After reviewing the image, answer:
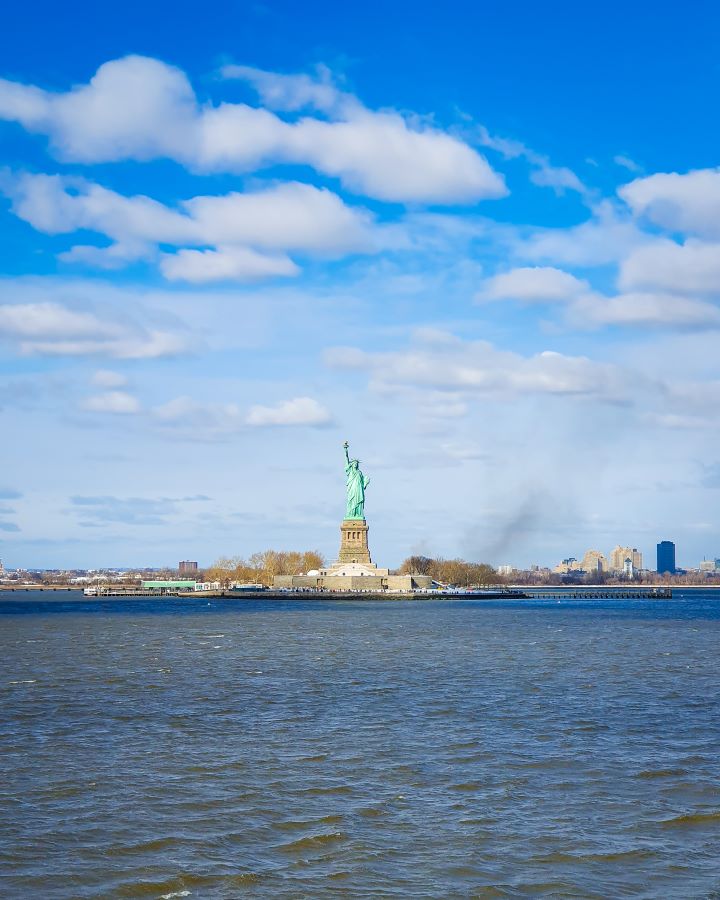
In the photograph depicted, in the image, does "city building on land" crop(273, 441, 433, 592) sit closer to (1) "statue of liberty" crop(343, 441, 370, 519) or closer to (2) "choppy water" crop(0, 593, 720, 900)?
(1) "statue of liberty" crop(343, 441, 370, 519)

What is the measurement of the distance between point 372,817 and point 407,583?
151 meters

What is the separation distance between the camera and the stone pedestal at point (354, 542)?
159 m

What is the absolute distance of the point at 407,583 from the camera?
554 ft

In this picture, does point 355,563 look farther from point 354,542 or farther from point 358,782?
point 358,782

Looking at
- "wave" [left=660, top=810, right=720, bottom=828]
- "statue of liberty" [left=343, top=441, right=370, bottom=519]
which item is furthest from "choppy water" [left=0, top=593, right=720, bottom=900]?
"statue of liberty" [left=343, top=441, right=370, bottom=519]

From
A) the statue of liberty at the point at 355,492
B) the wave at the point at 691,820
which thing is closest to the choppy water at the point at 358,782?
the wave at the point at 691,820

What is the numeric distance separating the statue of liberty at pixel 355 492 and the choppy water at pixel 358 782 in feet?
374

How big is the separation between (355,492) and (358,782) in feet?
451

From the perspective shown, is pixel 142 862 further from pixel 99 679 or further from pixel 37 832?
pixel 99 679

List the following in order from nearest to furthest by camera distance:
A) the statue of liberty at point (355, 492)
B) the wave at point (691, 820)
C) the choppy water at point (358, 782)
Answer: the choppy water at point (358, 782)
the wave at point (691, 820)
the statue of liberty at point (355, 492)

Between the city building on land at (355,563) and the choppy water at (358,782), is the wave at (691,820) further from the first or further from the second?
the city building on land at (355,563)

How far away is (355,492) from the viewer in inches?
6235

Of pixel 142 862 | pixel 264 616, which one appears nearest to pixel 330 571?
pixel 264 616

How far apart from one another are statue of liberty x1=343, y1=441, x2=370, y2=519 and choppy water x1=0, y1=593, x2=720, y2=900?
11395 centimetres
